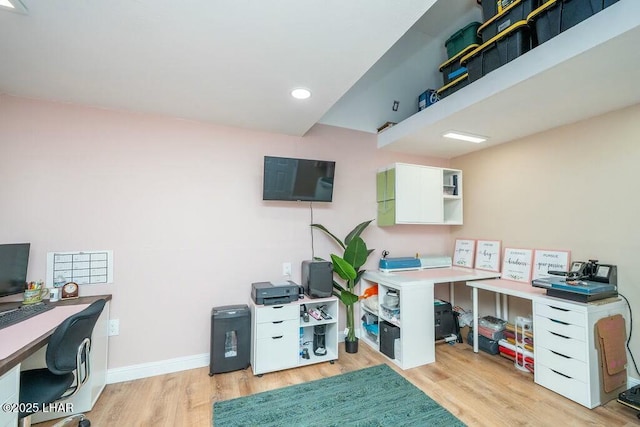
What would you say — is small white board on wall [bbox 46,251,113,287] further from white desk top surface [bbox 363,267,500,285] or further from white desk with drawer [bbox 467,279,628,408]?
white desk with drawer [bbox 467,279,628,408]

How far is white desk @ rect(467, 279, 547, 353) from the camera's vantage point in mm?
2466

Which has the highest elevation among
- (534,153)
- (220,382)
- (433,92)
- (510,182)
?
(433,92)

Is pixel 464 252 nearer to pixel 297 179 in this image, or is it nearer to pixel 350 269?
pixel 350 269

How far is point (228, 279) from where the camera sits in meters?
2.75

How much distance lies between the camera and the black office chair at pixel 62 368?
1.48 meters

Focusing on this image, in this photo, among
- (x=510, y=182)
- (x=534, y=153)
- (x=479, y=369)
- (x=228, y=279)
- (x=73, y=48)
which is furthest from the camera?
(x=510, y=182)

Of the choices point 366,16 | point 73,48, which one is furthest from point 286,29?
point 73,48

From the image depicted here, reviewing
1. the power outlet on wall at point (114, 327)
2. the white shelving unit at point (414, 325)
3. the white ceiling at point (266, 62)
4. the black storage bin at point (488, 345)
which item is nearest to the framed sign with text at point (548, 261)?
the black storage bin at point (488, 345)

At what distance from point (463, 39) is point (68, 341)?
12.4 feet

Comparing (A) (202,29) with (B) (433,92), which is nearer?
(A) (202,29)

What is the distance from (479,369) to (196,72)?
11.2 feet

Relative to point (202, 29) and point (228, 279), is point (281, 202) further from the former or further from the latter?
point (202, 29)

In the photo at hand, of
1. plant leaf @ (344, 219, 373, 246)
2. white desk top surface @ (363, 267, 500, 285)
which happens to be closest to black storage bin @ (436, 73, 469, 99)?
plant leaf @ (344, 219, 373, 246)

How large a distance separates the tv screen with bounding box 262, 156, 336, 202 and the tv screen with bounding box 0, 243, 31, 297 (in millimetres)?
1847
